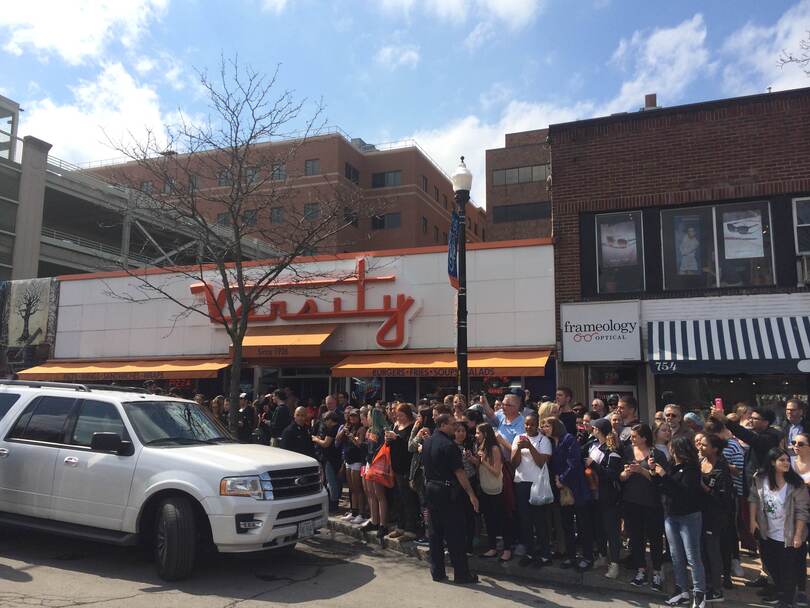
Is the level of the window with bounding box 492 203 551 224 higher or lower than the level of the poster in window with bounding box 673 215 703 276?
higher

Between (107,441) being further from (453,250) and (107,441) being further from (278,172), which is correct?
(278,172)

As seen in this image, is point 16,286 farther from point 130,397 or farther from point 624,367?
point 624,367

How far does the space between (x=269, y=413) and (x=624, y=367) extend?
7277mm

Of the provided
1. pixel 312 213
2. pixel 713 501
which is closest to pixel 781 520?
pixel 713 501

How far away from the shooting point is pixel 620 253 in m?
13.7

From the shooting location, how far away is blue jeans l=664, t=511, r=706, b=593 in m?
5.70

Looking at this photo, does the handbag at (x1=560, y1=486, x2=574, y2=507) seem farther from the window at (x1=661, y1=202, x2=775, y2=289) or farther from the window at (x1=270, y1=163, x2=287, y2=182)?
the window at (x1=270, y1=163, x2=287, y2=182)

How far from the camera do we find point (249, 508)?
20.1 ft

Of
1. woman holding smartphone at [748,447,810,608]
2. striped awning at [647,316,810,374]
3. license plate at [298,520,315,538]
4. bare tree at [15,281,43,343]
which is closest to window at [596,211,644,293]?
striped awning at [647,316,810,374]

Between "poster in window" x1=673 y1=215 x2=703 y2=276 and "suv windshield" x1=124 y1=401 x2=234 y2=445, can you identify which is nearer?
"suv windshield" x1=124 y1=401 x2=234 y2=445

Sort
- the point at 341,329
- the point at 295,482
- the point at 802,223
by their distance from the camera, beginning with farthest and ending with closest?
the point at 341,329 → the point at 802,223 → the point at 295,482

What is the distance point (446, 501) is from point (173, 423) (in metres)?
3.13

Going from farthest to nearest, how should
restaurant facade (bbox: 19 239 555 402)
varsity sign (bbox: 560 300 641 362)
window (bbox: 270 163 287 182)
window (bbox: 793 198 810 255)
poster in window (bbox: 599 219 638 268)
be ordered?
restaurant facade (bbox: 19 239 555 402)
poster in window (bbox: 599 219 638 268)
window (bbox: 270 163 287 182)
varsity sign (bbox: 560 300 641 362)
window (bbox: 793 198 810 255)

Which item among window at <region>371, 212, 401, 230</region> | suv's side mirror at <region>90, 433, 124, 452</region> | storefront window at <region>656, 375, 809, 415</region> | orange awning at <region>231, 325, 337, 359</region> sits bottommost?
suv's side mirror at <region>90, 433, 124, 452</region>
